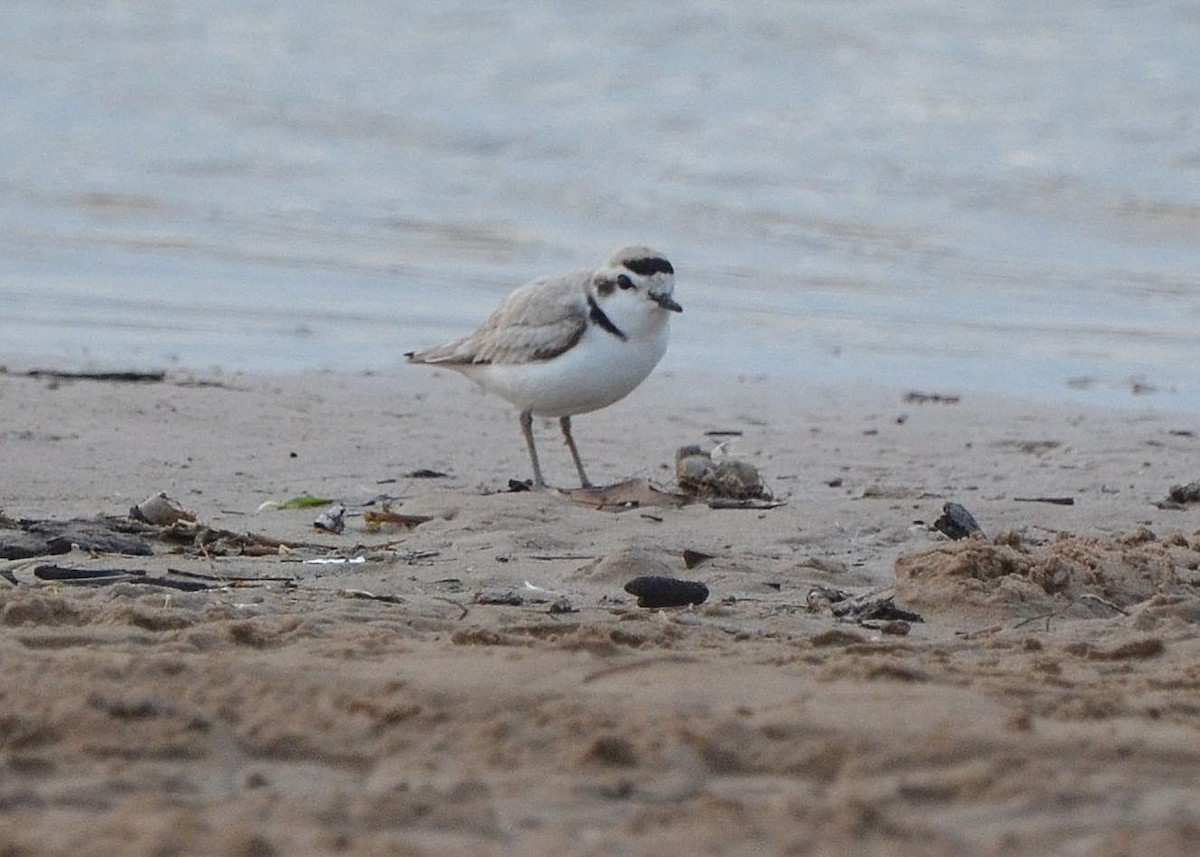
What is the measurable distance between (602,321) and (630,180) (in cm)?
826

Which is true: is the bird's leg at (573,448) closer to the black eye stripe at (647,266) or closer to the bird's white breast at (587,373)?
the bird's white breast at (587,373)

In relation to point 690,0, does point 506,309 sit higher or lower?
lower

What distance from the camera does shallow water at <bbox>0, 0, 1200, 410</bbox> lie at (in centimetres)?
1034

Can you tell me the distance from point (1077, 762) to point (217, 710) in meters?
1.45

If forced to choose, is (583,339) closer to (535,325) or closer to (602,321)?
(602,321)

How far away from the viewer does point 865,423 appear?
8.20 meters

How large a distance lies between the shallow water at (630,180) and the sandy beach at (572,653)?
2384 mm

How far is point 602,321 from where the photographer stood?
7293 millimetres

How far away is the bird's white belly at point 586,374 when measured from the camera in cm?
722

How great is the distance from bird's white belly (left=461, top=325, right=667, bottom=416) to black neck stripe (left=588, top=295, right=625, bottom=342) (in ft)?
0.06

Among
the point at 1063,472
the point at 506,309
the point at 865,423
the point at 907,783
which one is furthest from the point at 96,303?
the point at 907,783

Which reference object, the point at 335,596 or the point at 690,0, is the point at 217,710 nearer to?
the point at 335,596

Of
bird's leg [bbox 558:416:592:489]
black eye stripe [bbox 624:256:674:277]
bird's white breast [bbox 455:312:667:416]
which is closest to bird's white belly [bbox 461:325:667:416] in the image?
bird's white breast [bbox 455:312:667:416]

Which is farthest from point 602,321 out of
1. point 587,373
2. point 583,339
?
point 587,373
